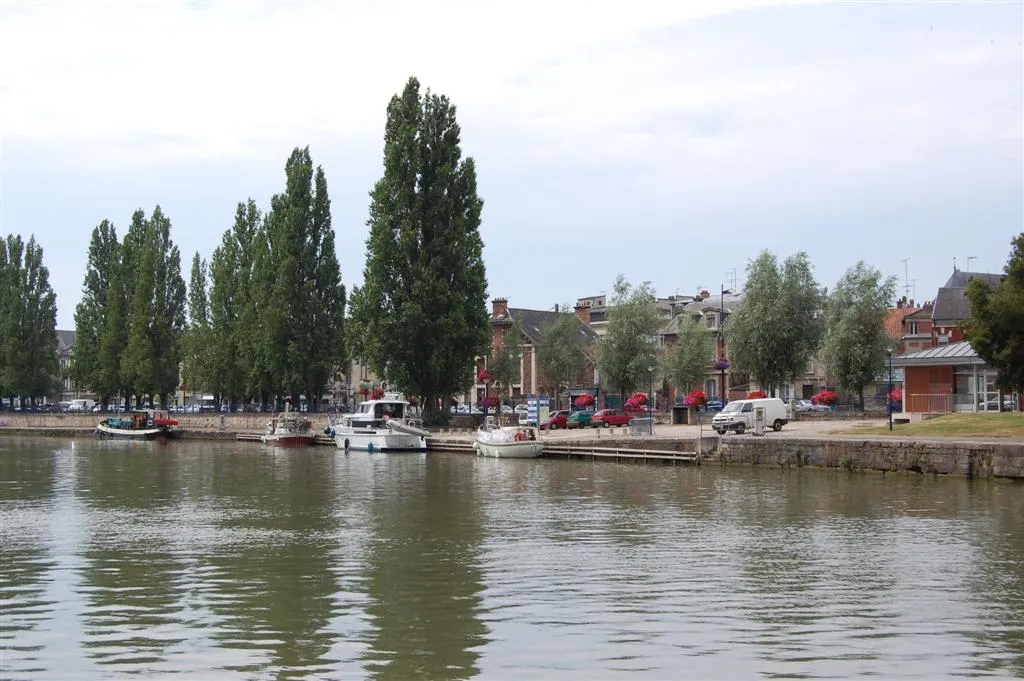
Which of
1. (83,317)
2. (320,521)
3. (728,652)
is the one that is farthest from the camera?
(83,317)

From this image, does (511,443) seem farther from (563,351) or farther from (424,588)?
(563,351)

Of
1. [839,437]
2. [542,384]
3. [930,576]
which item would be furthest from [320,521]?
[542,384]

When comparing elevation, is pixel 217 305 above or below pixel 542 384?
above

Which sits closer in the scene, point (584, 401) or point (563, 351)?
point (584, 401)

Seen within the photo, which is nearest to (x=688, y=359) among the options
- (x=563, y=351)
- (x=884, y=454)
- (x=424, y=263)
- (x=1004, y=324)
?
(x=563, y=351)

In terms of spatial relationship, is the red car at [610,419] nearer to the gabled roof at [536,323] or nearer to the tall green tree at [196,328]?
the gabled roof at [536,323]

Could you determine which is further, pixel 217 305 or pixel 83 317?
pixel 83 317

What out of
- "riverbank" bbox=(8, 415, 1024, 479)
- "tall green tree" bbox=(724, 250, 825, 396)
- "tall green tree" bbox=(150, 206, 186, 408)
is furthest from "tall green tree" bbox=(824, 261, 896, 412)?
"tall green tree" bbox=(150, 206, 186, 408)

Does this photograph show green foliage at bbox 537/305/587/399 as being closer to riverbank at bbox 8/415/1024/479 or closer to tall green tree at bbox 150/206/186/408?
riverbank at bbox 8/415/1024/479

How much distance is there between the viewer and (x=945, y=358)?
61031 millimetres

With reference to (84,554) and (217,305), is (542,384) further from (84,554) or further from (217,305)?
(84,554)

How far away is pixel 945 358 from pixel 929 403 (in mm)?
3417

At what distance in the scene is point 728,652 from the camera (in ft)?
49.3

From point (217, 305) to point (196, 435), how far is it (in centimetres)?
1270
